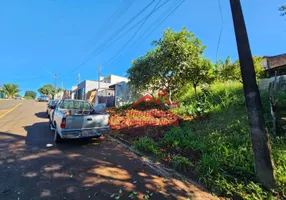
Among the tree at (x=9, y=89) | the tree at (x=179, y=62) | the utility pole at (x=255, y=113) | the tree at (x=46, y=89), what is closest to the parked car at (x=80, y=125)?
the utility pole at (x=255, y=113)

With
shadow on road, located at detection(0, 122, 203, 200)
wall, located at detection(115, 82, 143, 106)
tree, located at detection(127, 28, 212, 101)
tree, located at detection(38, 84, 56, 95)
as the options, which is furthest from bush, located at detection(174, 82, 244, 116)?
tree, located at detection(38, 84, 56, 95)

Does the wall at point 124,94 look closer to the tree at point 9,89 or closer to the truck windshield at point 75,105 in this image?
the truck windshield at point 75,105

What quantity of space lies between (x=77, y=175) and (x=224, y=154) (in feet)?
12.3

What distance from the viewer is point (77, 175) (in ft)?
11.8

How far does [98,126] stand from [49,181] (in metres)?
2.61

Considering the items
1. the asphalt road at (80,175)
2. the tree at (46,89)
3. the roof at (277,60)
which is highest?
the tree at (46,89)

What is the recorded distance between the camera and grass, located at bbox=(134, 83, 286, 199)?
3.17m

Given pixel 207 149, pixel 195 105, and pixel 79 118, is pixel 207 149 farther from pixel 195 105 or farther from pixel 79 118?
pixel 195 105

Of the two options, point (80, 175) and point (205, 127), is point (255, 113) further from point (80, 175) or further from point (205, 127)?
point (80, 175)

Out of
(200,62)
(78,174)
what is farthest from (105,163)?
(200,62)

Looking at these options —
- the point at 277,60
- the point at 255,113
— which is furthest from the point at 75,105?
the point at 277,60

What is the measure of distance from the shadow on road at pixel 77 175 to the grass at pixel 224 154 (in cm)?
69

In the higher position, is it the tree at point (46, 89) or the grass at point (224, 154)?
the tree at point (46, 89)

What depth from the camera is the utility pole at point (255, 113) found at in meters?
3.02
